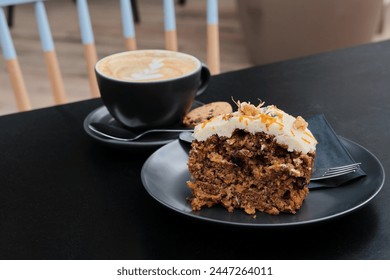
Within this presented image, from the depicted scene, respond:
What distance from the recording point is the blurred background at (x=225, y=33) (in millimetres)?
2834

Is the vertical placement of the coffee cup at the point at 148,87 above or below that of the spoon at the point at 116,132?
above

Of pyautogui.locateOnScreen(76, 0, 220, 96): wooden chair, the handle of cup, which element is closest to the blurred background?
pyautogui.locateOnScreen(76, 0, 220, 96): wooden chair

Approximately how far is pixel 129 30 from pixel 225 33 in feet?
8.13

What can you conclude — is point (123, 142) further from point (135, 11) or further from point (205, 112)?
point (135, 11)

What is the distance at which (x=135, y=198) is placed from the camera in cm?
76

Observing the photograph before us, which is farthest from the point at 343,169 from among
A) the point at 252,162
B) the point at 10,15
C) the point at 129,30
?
the point at 10,15

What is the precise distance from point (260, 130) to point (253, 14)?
93.7 inches

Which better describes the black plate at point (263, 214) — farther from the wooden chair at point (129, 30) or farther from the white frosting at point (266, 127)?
the wooden chair at point (129, 30)

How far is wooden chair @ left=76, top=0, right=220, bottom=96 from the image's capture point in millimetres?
1304

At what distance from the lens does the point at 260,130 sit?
0.71m

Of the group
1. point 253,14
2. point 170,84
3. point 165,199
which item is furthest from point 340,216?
point 253,14

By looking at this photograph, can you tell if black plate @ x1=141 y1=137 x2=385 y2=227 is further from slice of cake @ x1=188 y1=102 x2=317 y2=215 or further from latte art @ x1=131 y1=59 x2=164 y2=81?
latte art @ x1=131 y1=59 x2=164 y2=81

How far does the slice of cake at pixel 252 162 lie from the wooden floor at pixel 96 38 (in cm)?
219

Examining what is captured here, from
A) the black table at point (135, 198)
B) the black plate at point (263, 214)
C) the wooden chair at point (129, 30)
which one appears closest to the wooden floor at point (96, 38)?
the wooden chair at point (129, 30)
